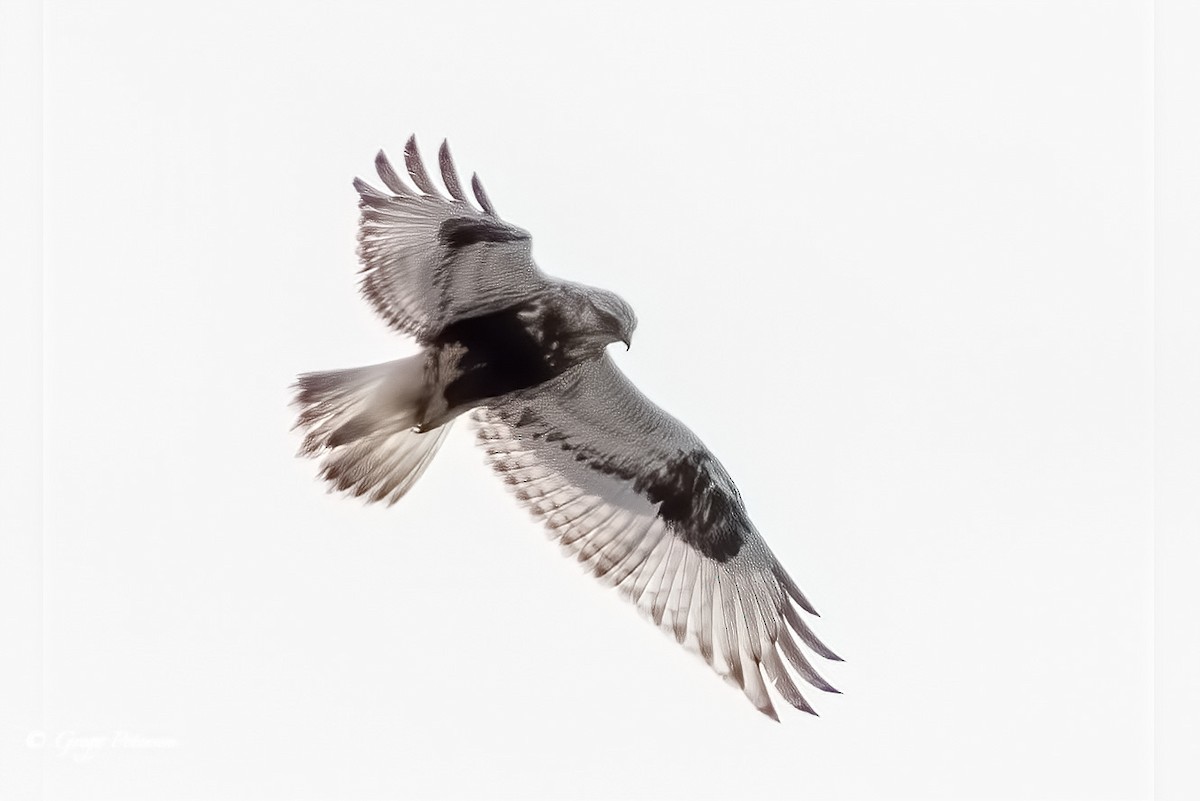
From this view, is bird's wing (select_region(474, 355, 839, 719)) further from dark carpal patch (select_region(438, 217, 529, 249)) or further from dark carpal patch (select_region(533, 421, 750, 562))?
dark carpal patch (select_region(438, 217, 529, 249))

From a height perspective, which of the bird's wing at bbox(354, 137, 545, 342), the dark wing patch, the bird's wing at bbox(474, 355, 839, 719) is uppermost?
the bird's wing at bbox(354, 137, 545, 342)

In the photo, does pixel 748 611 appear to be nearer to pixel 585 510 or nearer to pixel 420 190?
pixel 585 510

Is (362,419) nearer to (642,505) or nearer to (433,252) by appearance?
(433,252)

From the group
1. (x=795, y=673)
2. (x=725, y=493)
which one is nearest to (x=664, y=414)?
(x=725, y=493)

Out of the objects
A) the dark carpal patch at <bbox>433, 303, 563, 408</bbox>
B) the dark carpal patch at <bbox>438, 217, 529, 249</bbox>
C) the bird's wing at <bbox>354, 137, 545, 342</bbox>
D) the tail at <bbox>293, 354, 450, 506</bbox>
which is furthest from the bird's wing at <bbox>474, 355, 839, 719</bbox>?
the dark carpal patch at <bbox>438, 217, 529, 249</bbox>

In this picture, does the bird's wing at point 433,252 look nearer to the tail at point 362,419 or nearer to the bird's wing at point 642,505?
the tail at point 362,419

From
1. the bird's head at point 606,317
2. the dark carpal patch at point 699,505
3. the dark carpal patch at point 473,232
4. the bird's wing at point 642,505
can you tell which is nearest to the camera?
the dark carpal patch at point 473,232

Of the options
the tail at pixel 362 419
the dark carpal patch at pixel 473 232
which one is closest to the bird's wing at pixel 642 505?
the tail at pixel 362 419

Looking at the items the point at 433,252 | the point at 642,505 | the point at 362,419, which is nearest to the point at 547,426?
the point at 642,505
